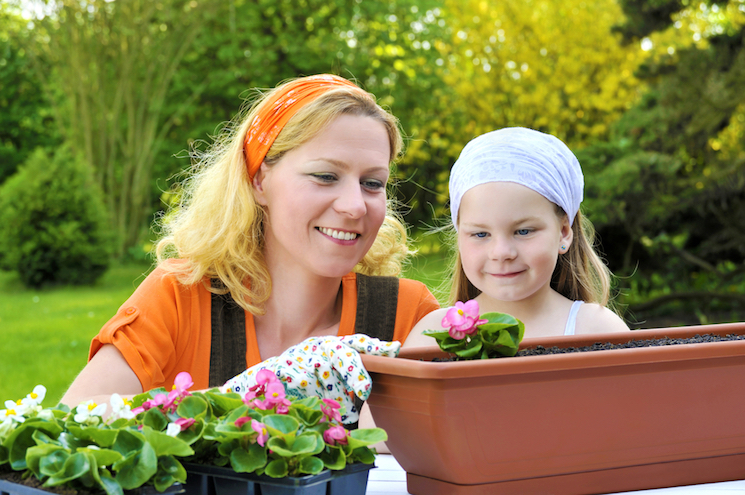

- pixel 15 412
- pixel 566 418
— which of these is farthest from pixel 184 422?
pixel 566 418

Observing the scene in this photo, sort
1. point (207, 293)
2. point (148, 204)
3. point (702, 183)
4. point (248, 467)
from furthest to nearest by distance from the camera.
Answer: point (148, 204) < point (702, 183) < point (207, 293) < point (248, 467)

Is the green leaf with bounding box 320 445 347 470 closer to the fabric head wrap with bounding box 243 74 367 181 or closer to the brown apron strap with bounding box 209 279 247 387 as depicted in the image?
the brown apron strap with bounding box 209 279 247 387

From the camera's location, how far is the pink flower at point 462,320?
956 mm

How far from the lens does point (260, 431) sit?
81cm

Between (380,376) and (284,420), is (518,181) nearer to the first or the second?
(380,376)

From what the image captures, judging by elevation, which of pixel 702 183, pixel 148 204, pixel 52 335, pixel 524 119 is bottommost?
pixel 52 335

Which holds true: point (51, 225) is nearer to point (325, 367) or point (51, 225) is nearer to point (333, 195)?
point (333, 195)

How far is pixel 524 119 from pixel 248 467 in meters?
10.2

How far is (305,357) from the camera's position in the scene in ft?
3.56

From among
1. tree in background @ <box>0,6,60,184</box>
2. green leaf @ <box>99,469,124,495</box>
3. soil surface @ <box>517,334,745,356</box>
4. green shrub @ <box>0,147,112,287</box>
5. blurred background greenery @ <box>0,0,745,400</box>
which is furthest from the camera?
tree in background @ <box>0,6,60,184</box>

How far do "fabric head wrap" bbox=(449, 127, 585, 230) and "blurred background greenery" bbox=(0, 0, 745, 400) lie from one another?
3.91 meters

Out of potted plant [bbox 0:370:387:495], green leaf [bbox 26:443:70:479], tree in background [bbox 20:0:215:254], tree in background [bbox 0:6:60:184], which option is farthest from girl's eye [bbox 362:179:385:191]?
tree in background [bbox 0:6:60:184]

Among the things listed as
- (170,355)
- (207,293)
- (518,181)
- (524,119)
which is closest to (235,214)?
(207,293)

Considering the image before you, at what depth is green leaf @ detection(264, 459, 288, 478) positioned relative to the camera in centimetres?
80
